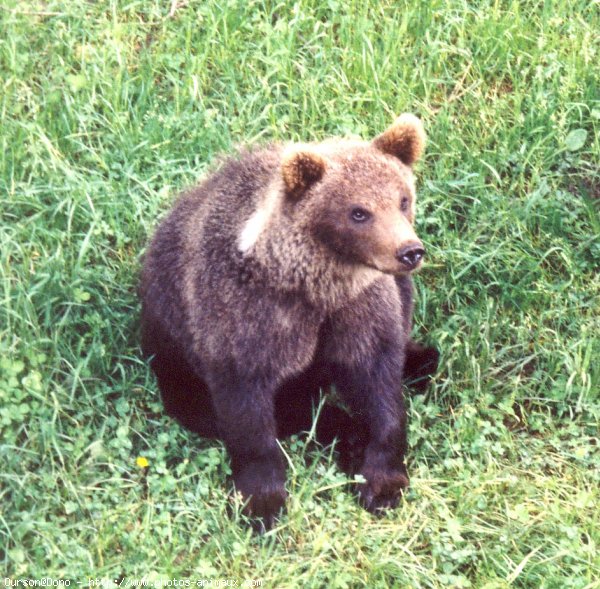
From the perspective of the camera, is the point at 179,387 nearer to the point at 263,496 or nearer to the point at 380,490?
the point at 263,496

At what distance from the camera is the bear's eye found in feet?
15.9

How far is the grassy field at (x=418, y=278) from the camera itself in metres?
4.95

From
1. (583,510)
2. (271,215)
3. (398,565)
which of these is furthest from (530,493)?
(271,215)

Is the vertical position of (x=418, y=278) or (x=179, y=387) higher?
(x=418, y=278)

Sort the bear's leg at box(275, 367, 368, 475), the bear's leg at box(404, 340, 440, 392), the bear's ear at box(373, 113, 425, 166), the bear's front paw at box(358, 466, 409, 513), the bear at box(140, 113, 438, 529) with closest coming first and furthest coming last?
the bear at box(140, 113, 438, 529) → the bear's ear at box(373, 113, 425, 166) → the bear's front paw at box(358, 466, 409, 513) → the bear's leg at box(275, 367, 368, 475) → the bear's leg at box(404, 340, 440, 392)

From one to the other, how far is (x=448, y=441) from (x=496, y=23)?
9.71 feet

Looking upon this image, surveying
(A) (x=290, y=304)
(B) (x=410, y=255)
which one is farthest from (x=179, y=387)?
(B) (x=410, y=255)

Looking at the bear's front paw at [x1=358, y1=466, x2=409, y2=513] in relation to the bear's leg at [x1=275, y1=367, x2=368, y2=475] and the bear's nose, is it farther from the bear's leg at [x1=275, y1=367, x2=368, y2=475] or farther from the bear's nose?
the bear's nose

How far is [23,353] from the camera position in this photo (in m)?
5.39

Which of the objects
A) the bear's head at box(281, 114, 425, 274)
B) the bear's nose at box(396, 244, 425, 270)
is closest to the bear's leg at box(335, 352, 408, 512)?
the bear's head at box(281, 114, 425, 274)

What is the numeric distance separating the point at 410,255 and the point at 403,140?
700 millimetres

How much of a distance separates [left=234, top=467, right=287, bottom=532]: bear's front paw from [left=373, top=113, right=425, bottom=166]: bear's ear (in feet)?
5.44

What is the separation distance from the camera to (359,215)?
4879 mm

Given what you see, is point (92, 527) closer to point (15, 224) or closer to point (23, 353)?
point (23, 353)
